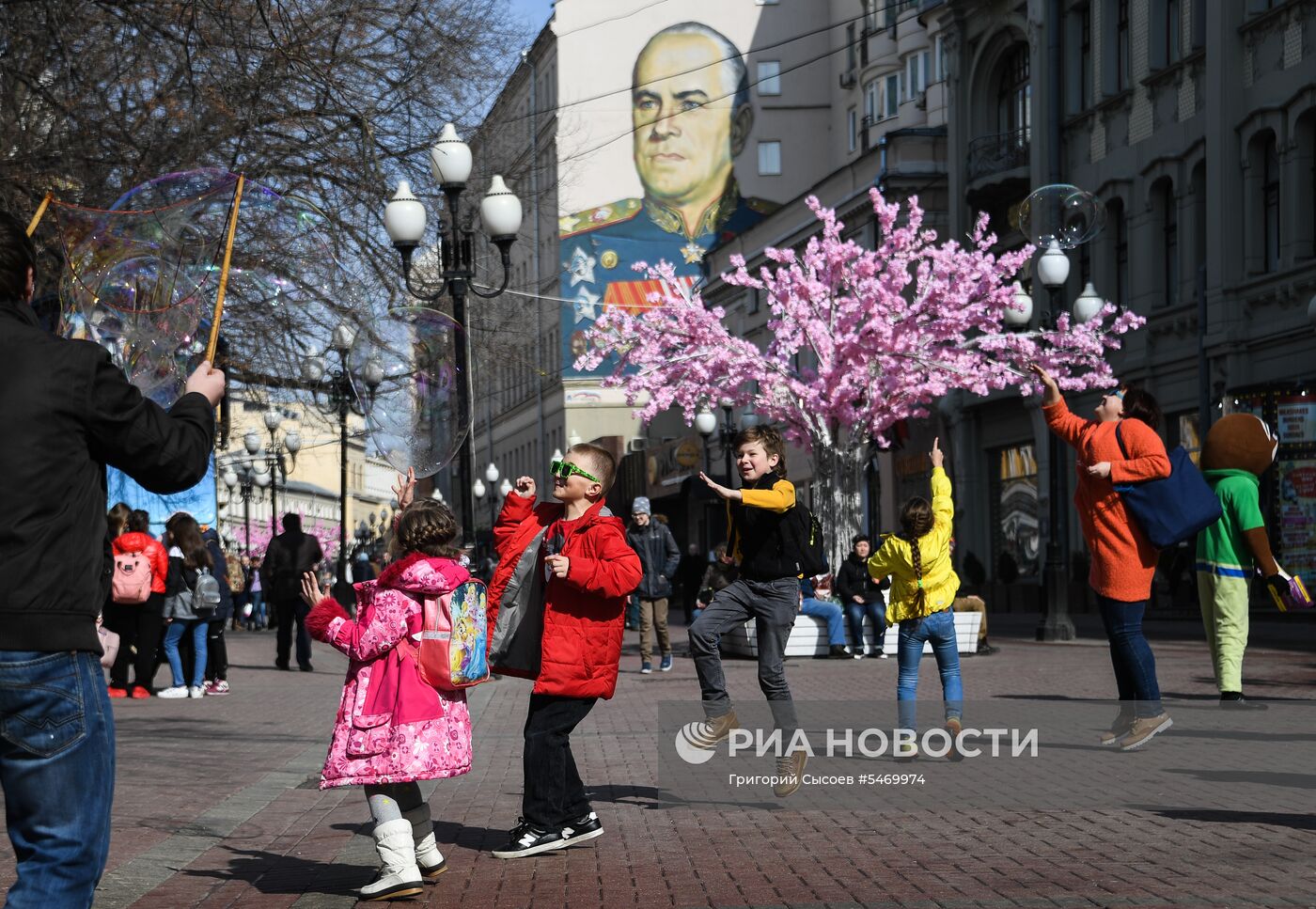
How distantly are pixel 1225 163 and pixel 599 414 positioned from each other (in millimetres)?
48405

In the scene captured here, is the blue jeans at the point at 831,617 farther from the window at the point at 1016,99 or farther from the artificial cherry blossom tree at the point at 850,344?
the window at the point at 1016,99

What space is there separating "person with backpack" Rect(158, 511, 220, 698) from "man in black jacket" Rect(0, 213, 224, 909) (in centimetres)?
1392

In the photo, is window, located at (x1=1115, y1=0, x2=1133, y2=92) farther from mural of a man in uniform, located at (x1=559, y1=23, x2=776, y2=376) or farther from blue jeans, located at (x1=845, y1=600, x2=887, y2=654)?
mural of a man in uniform, located at (x1=559, y1=23, x2=776, y2=376)

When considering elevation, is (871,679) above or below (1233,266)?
below

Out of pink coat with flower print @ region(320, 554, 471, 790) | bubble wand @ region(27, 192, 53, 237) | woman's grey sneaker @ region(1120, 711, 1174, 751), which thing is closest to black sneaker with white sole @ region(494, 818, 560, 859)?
pink coat with flower print @ region(320, 554, 471, 790)

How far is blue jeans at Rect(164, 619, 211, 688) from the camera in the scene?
18188 mm

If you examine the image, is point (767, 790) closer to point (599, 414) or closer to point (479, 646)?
point (479, 646)

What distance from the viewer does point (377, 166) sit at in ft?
64.3

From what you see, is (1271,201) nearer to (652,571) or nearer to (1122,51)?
(1122,51)

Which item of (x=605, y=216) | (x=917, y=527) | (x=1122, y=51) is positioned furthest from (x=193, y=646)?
(x=605, y=216)

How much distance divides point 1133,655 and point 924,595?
1213 mm

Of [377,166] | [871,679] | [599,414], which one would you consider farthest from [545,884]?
[599,414]

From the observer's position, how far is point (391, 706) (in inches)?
268

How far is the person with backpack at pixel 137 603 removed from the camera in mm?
16453
